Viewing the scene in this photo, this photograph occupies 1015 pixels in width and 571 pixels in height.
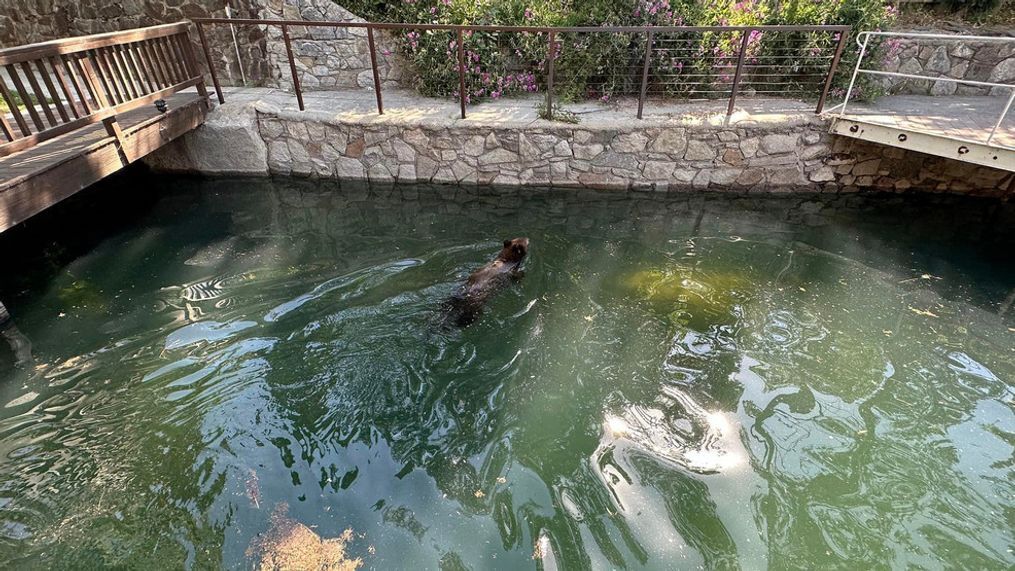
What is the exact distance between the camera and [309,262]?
5234mm

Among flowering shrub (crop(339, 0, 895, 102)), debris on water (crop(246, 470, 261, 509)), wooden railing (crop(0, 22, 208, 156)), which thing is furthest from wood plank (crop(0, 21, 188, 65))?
debris on water (crop(246, 470, 261, 509))

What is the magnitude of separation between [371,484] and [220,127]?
604 cm

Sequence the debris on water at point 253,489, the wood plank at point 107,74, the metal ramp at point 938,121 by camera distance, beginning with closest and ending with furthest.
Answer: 1. the debris on water at point 253,489
2. the wood plank at point 107,74
3. the metal ramp at point 938,121

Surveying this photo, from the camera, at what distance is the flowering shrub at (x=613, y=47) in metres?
7.07

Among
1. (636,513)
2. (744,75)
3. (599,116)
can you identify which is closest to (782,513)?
(636,513)

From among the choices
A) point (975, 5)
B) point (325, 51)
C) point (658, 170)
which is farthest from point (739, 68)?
point (325, 51)

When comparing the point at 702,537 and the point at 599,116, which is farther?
the point at 599,116

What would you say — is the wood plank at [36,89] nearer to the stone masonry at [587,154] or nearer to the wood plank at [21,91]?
the wood plank at [21,91]

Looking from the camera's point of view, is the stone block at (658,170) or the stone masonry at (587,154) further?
the stone block at (658,170)

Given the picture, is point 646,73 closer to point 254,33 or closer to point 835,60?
point 835,60

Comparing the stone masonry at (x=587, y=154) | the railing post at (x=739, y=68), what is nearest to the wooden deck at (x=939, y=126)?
the stone masonry at (x=587, y=154)

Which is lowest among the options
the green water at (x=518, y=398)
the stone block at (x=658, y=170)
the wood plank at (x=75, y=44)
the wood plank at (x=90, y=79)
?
the green water at (x=518, y=398)

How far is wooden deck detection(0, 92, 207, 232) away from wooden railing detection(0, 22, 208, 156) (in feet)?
0.72

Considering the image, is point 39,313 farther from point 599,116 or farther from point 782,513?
point 599,116
